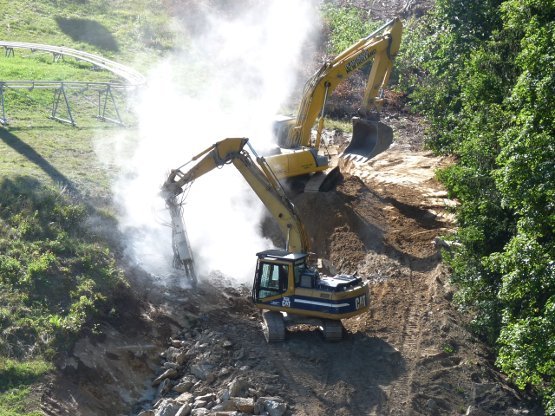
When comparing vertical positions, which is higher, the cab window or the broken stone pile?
the cab window

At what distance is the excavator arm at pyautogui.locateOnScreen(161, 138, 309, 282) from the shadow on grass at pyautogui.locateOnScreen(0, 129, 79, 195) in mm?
4067

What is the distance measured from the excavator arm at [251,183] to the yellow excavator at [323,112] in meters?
4.47

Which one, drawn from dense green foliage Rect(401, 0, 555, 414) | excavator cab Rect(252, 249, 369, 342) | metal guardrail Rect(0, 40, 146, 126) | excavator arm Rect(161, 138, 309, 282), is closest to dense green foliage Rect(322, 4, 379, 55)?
dense green foliage Rect(401, 0, 555, 414)

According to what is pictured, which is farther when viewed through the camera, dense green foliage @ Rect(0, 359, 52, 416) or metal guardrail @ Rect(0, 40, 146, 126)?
metal guardrail @ Rect(0, 40, 146, 126)

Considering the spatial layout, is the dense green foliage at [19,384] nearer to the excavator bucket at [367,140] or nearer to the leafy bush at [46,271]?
the leafy bush at [46,271]

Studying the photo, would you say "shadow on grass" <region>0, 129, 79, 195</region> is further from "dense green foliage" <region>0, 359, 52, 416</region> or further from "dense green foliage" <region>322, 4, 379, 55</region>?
"dense green foliage" <region>322, 4, 379, 55</region>

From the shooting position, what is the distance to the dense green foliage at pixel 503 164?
16.3 m

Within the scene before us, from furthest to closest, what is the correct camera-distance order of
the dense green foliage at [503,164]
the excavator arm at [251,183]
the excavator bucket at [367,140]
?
1. the excavator bucket at [367,140]
2. the excavator arm at [251,183]
3. the dense green foliage at [503,164]

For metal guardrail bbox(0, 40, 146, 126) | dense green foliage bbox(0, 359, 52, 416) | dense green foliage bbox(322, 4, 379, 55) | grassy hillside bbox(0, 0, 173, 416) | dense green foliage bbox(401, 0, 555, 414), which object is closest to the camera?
dense green foliage bbox(401, 0, 555, 414)

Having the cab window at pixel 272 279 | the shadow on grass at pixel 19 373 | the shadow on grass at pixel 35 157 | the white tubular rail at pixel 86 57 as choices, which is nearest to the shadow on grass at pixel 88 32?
the white tubular rail at pixel 86 57

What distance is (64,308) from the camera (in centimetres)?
2067

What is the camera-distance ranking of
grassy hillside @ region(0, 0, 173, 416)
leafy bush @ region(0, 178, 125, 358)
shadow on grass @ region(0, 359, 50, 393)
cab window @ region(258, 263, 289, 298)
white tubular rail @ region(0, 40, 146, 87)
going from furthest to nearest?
1. white tubular rail @ region(0, 40, 146, 87)
2. cab window @ region(258, 263, 289, 298)
3. leafy bush @ region(0, 178, 125, 358)
4. grassy hillside @ region(0, 0, 173, 416)
5. shadow on grass @ region(0, 359, 50, 393)

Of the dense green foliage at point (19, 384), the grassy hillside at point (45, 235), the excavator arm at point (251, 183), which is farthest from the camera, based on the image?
the excavator arm at point (251, 183)

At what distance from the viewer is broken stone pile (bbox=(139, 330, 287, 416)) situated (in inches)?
726
